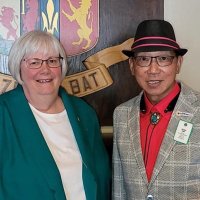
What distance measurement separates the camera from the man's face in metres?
1.39

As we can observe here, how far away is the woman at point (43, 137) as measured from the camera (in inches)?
54.5

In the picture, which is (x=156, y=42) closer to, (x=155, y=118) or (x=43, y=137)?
(x=155, y=118)

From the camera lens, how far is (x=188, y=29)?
6.60ft

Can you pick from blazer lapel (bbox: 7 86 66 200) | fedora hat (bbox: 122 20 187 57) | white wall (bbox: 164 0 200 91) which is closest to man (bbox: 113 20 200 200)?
fedora hat (bbox: 122 20 187 57)

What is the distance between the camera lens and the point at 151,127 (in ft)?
4.72

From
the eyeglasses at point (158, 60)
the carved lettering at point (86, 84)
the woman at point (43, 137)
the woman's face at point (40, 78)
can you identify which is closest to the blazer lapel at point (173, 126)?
the eyeglasses at point (158, 60)

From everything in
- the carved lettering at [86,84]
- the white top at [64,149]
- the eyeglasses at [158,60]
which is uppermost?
the eyeglasses at [158,60]

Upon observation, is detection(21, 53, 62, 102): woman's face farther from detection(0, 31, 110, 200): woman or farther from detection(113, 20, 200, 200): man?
detection(113, 20, 200, 200): man

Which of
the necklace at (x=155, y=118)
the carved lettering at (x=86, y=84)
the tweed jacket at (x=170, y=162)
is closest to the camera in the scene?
the tweed jacket at (x=170, y=162)

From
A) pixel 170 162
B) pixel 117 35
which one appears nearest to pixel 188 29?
pixel 117 35

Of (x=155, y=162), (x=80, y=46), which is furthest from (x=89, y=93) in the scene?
(x=155, y=162)

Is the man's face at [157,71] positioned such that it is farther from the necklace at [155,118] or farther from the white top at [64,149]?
the white top at [64,149]

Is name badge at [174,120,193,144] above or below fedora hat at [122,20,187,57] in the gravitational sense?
below

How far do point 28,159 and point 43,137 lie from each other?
0.12 m
